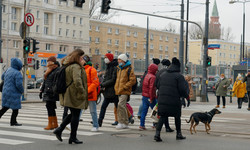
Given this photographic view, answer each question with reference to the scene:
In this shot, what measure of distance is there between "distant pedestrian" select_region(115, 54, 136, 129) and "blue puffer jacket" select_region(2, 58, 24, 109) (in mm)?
2451

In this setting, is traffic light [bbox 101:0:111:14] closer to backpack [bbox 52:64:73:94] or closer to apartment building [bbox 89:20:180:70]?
backpack [bbox 52:64:73:94]

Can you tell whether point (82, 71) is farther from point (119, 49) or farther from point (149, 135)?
point (119, 49)

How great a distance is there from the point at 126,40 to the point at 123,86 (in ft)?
278

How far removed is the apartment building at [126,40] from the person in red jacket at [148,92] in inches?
2876

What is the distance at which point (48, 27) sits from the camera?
267ft

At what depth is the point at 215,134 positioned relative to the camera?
1141 cm

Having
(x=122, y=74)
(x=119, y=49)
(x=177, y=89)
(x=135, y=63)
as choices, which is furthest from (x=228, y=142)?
(x=119, y=49)

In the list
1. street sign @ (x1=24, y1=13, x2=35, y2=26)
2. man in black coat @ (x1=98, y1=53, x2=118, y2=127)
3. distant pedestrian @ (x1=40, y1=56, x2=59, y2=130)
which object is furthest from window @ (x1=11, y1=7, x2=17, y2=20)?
distant pedestrian @ (x1=40, y1=56, x2=59, y2=130)

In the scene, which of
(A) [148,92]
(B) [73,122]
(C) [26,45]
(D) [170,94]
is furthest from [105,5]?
(B) [73,122]

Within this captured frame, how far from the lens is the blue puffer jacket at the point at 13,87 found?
11914mm

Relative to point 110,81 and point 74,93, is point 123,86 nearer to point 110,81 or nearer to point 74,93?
point 110,81

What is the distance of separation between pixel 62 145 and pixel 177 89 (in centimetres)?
267

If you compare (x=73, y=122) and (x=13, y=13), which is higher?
(x=13, y=13)

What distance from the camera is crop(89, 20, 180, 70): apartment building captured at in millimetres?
90688
